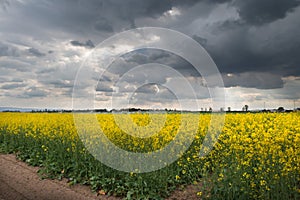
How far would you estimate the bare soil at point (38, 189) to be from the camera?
25.4 feet

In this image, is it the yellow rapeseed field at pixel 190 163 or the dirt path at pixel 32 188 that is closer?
the yellow rapeseed field at pixel 190 163

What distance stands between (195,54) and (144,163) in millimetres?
3590

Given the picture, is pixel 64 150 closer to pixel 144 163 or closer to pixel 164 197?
pixel 144 163

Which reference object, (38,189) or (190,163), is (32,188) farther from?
(190,163)

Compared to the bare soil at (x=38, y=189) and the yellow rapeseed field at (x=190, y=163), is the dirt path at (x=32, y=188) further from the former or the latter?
the yellow rapeseed field at (x=190, y=163)

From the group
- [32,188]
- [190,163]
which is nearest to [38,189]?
[32,188]

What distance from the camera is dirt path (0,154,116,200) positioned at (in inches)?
322

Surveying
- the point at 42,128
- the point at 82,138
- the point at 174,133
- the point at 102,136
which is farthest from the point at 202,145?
the point at 42,128

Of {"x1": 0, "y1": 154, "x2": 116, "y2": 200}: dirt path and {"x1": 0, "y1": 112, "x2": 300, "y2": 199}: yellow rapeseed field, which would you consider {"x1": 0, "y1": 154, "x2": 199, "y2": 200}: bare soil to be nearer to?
{"x1": 0, "y1": 154, "x2": 116, "y2": 200}: dirt path

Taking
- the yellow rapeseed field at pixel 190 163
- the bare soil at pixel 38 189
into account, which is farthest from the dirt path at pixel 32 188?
the yellow rapeseed field at pixel 190 163

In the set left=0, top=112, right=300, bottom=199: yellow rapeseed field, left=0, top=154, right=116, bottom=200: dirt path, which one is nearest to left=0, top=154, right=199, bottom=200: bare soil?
left=0, top=154, right=116, bottom=200: dirt path

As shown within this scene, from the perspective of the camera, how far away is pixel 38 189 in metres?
8.87

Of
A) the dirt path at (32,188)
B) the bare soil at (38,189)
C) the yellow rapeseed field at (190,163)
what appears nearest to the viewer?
the yellow rapeseed field at (190,163)

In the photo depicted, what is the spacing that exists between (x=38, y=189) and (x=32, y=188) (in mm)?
269
